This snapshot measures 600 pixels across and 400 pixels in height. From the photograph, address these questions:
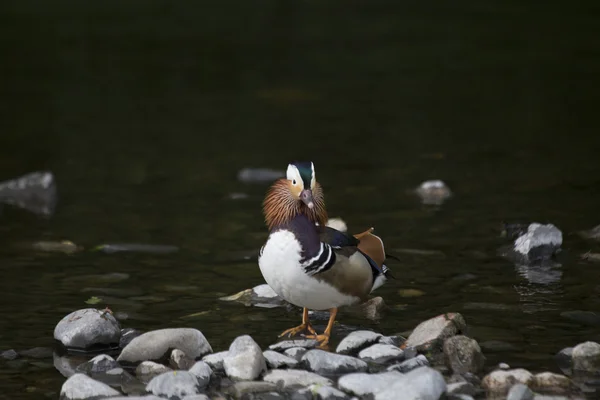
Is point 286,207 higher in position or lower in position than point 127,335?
higher

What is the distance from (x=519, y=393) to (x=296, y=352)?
1531 mm

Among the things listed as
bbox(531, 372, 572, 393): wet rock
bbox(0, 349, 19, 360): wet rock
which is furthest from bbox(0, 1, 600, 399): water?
bbox(531, 372, 572, 393): wet rock

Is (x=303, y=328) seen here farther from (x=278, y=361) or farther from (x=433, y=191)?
(x=433, y=191)

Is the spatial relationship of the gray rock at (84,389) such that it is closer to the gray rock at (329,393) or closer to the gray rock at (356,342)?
the gray rock at (329,393)

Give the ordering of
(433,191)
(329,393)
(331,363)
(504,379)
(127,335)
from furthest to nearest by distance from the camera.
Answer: (433,191), (127,335), (331,363), (504,379), (329,393)

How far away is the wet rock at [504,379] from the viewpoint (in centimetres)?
640

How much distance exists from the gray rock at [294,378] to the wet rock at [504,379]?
91cm

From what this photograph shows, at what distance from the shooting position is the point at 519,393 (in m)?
→ 6.13

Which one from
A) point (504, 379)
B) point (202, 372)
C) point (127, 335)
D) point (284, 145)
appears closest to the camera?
point (504, 379)

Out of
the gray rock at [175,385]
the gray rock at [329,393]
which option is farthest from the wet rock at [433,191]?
the gray rock at [175,385]

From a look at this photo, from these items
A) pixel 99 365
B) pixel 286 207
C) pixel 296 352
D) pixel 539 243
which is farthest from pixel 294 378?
pixel 539 243

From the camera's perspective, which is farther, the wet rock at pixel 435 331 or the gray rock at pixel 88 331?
the gray rock at pixel 88 331

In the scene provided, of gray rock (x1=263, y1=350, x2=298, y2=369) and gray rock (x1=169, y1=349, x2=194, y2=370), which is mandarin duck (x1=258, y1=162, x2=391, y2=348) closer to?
gray rock (x1=263, y1=350, x2=298, y2=369)

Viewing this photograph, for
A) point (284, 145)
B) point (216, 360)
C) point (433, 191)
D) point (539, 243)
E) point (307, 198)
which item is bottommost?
point (216, 360)
